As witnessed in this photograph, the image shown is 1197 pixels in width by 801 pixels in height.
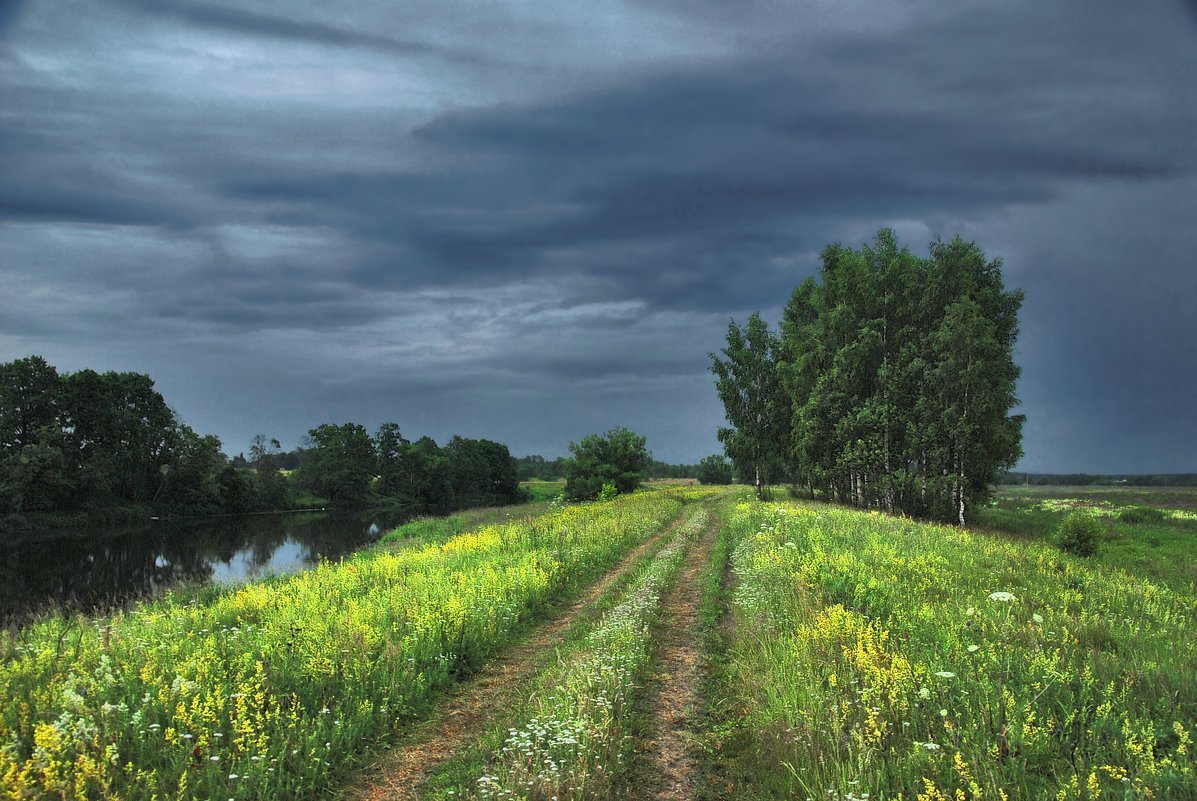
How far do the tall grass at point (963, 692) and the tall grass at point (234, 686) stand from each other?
14.9 ft

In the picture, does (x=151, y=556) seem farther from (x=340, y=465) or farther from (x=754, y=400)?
(x=340, y=465)

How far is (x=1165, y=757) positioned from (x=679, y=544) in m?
17.0

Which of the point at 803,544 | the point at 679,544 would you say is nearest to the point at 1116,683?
the point at 803,544

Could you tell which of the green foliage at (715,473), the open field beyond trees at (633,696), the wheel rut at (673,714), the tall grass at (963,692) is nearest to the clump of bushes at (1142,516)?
the open field beyond trees at (633,696)

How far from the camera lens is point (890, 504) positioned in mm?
41031

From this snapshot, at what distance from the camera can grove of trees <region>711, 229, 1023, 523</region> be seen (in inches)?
1415

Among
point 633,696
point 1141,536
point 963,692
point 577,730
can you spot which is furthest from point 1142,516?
point 577,730

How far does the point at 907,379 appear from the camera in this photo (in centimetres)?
3966

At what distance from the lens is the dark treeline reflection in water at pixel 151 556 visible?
95.0 feet

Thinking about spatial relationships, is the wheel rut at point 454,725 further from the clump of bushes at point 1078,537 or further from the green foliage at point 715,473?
the green foliage at point 715,473

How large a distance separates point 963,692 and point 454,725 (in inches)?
232

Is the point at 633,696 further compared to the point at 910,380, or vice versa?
the point at 910,380

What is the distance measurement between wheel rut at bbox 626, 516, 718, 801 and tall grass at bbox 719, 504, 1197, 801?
53 cm

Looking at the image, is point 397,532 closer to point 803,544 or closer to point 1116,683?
point 803,544
